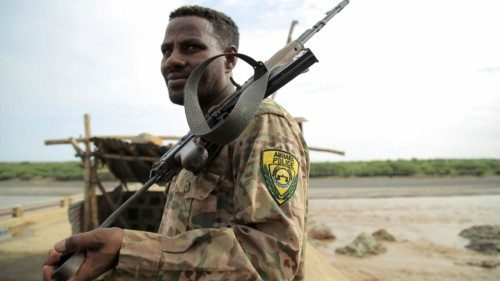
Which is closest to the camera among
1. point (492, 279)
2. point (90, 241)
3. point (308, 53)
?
point (90, 241)

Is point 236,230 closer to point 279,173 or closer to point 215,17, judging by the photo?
point 279,173

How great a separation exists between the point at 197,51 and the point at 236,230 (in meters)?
0.94

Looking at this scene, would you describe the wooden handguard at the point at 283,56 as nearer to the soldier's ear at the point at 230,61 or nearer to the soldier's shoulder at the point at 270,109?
the soldier's ear at the point at 230,61

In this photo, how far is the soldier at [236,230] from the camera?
1114mm

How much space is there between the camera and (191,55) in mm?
1737

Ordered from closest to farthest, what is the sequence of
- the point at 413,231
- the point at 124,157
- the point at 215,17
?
the point at 215,17, the point at 124,157, the point at 413,231

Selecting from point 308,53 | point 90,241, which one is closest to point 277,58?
point 308,53

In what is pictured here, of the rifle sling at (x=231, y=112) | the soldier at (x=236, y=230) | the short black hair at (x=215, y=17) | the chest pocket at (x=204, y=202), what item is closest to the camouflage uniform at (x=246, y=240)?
the soldier at (x=236, y=230)

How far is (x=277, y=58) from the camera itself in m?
→ 1.86

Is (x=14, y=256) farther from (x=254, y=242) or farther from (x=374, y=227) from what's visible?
(x=374, y=227)

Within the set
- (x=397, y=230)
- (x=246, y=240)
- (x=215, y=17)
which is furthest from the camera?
(x=397, y=230)

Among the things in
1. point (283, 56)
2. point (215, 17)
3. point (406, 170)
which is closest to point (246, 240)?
point (283, 56)

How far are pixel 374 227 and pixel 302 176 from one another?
1185 centimetres

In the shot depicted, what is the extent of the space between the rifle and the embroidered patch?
0.48 feet
